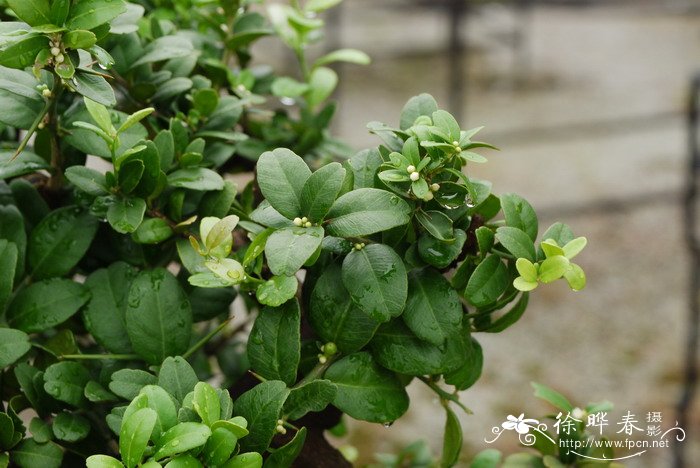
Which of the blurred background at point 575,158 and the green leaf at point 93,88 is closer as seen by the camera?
the green leaf at point 93,88

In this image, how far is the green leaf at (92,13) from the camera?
1.61 feet

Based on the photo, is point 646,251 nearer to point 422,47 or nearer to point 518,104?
point 518,104

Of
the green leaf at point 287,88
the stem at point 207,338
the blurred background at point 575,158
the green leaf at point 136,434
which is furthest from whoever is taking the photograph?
the blurred background at point 575,158

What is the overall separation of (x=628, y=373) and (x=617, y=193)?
4.08ft

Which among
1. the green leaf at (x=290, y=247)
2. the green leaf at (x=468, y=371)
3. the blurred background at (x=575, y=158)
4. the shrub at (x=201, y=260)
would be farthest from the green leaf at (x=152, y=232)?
the blurred background at (x=575, y=158)

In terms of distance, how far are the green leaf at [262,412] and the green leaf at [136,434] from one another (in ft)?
0.23

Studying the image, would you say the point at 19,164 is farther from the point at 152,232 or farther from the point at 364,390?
the point at 364,390

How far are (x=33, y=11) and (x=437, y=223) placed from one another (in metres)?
0.26

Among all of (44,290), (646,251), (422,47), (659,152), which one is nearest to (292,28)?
(44,290)

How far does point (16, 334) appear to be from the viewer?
55 centimetres

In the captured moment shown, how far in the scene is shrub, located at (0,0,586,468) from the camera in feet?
1.61

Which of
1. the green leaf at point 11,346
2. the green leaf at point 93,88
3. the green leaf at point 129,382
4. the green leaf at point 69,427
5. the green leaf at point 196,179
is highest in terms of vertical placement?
the green leaf at point 93,88

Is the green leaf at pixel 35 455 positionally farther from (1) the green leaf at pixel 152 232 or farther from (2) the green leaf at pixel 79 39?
(2) the green leaf at pixel 79 39

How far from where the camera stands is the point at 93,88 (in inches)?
19.7
